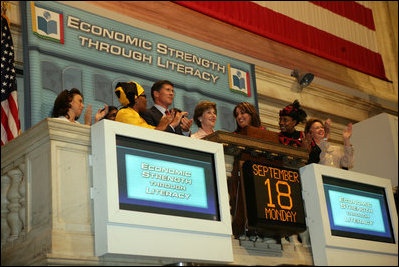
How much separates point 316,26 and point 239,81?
2.40 meters

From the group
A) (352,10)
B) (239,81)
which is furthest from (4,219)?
(352,10)

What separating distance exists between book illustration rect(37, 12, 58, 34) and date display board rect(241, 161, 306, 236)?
3183mm

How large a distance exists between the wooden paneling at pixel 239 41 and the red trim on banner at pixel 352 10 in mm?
904

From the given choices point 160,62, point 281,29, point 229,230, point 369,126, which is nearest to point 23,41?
point 160,62

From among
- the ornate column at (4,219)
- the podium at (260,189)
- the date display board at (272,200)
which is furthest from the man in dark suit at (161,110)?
the ornate column at (4,219)

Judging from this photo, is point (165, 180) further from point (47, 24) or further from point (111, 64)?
point (111, 64)

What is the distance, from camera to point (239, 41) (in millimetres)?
10289

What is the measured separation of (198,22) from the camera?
32.0 feet

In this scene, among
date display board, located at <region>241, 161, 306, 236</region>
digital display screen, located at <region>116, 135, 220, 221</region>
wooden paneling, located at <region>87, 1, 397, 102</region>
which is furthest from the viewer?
wooden paneling, located at <region>87, 1, 397, 102</region>

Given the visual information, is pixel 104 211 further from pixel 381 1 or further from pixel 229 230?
pixel 381 1

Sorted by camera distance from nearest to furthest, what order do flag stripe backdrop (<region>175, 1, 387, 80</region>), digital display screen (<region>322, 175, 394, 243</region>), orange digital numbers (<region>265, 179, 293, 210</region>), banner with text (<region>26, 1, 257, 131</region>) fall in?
orange digital numbers (<region>265, 179, 293, 210</region>), digital display screen (<region>322, 175, 394, 243</region>), banner with text (<region>26, 1, 257, 131</region>), flag stripe backdrop (<region>175, 1, 387, 80</region>)

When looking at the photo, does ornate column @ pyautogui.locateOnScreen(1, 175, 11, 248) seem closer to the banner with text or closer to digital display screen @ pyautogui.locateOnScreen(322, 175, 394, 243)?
the banner with text

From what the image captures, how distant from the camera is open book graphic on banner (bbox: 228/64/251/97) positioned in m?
9.58

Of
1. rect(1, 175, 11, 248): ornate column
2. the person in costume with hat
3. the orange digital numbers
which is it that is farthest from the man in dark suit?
rect(1, 175, 11, 248): ornate column
